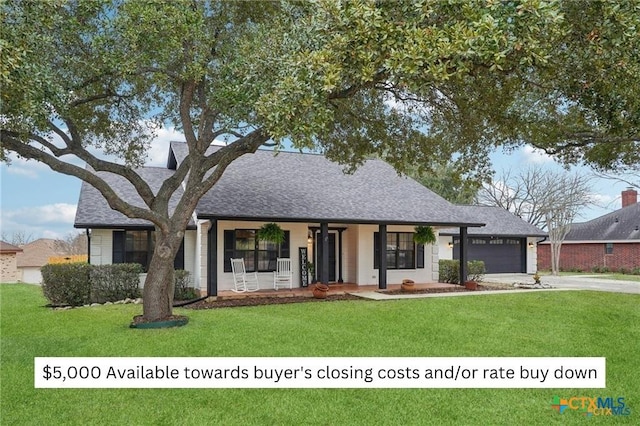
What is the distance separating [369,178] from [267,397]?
14.0 meters

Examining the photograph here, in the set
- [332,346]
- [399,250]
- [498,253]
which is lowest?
[332,346]

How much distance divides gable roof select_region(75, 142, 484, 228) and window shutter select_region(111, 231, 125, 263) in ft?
1.70

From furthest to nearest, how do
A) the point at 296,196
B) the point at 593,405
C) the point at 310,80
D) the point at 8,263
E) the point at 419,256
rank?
1. the point at 8,263
2. the point at 419,256
3. the point at 296,196
4. the point at 310,80
5. the point at 593,405

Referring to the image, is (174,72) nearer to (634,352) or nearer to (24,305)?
(24,305)

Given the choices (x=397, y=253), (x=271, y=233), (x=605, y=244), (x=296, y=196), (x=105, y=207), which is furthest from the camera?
(x=605, y=244)

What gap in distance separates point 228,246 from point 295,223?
230 centimetres

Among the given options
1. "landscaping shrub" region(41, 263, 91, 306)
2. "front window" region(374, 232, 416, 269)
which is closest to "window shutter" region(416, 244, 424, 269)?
"front window" region(374, 232, 416, 269)

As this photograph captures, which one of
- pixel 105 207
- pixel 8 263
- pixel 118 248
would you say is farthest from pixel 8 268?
pixel 118 248

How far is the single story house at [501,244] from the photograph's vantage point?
2562 centimetres

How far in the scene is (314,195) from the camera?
16.2 m

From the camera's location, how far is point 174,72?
10148 millimetres

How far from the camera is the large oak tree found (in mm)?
6672

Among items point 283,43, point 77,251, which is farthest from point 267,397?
point 77,251

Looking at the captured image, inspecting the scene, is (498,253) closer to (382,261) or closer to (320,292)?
(382,261)
